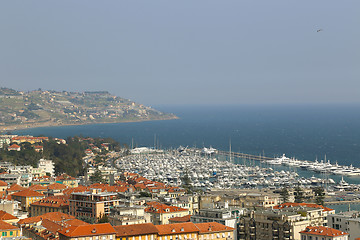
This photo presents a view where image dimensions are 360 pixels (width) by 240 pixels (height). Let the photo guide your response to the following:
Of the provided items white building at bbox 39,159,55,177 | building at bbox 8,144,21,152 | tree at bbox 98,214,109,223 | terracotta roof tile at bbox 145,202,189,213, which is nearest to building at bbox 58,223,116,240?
tree at bbox 98,214,109,223

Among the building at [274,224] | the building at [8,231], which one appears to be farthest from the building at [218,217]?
the building at [8,231]

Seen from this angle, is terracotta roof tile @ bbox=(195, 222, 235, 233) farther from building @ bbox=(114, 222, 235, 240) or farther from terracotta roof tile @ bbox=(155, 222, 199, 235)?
terracotta roof tile @ bbox=(155, 222, 199, 235)

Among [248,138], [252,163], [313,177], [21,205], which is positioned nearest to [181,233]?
[21,205]

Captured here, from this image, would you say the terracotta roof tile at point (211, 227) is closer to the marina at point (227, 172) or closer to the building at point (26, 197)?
the building at point (26, 197)

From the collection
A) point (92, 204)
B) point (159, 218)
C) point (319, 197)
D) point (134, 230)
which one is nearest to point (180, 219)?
point (159, 218)

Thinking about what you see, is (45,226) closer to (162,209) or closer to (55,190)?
(162,209)

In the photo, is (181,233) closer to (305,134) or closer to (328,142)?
(328,142)
